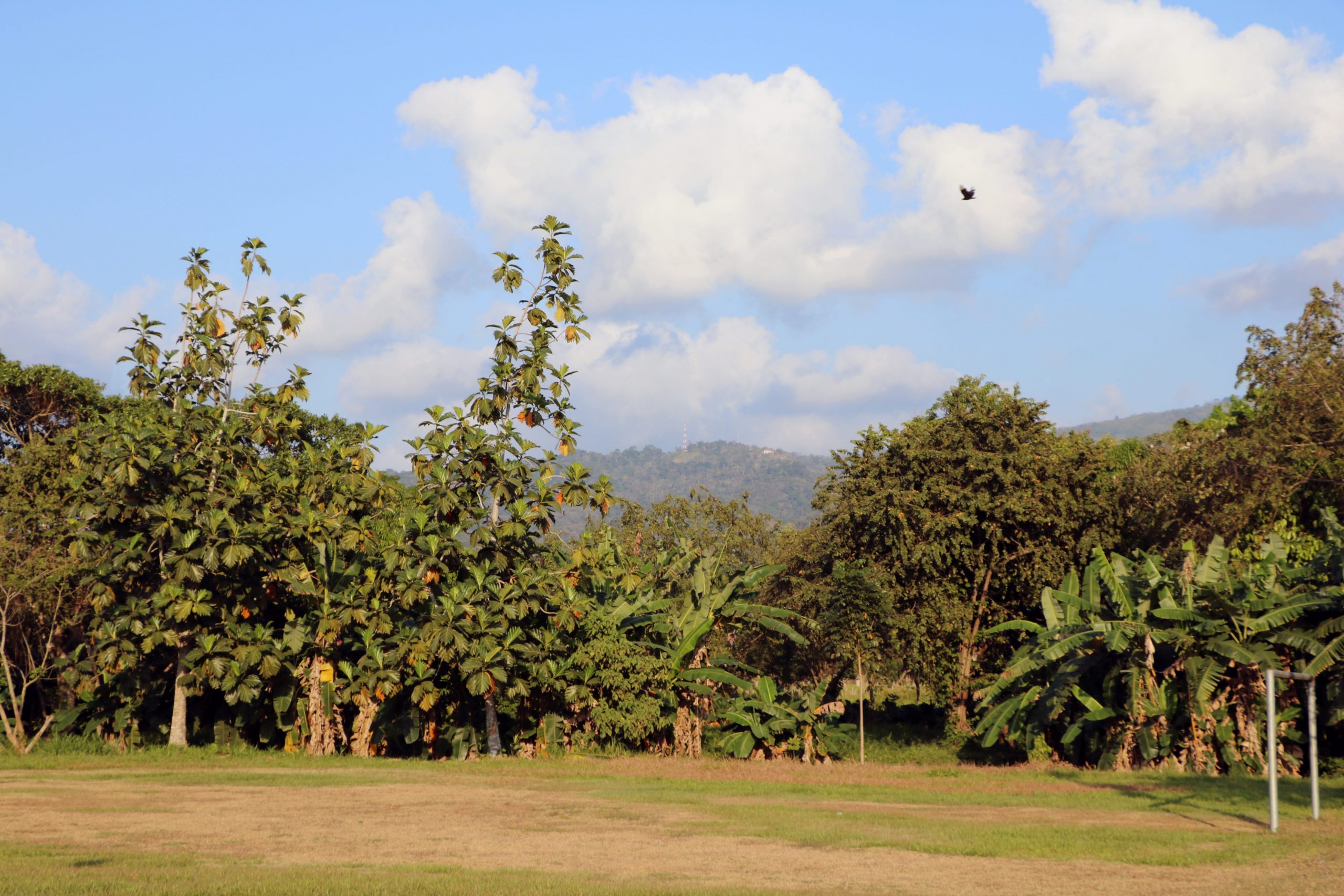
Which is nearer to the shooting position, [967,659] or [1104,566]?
[1104,566]

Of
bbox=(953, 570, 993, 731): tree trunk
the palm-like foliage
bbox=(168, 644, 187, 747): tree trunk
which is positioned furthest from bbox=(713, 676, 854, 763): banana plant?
bbox=(168, 644, 187, 747): tree trunk

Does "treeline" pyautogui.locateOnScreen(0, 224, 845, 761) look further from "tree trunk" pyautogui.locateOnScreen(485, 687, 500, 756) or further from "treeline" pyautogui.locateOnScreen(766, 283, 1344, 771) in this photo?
"treeline" pyautogui.locateOnScreen(766, 283, 1344, 771)

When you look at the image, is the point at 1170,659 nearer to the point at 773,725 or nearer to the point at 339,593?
the point at 773,725

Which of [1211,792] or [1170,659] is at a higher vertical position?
[1170,659]

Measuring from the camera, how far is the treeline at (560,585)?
22422mm

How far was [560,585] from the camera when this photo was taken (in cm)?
2484

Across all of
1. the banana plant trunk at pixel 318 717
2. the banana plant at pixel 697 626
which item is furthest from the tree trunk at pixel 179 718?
the banana plant at pixel 697 626

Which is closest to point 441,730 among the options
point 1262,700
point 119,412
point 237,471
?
point 237,471

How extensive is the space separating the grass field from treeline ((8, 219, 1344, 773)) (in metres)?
2.83

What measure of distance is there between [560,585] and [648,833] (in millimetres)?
11419

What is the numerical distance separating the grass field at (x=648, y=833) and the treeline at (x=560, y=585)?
2831 millimetres

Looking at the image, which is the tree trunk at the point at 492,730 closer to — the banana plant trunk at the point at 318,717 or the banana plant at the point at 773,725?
the banana plant trunk at the point at 318,717

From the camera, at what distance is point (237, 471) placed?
82.8ft

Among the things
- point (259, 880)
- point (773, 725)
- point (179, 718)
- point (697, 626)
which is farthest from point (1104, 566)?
point (179, 718)
